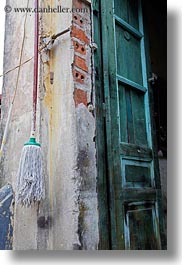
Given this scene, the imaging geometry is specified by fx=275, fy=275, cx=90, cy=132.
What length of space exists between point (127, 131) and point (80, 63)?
0.34 metres

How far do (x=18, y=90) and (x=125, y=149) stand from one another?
470 mm

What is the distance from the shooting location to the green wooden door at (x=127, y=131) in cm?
98

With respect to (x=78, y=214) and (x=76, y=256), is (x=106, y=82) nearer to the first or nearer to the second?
(x=78, y=214)

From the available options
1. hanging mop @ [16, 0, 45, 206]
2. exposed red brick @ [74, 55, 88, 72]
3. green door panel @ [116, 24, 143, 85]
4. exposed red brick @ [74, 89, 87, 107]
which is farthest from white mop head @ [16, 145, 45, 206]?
green door panel @ [116, 24, 143, 85]

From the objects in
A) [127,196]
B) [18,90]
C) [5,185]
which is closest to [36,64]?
[18,90]

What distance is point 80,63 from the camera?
0.96m

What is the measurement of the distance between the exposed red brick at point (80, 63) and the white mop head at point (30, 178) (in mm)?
323

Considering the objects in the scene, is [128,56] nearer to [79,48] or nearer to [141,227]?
[79,48]

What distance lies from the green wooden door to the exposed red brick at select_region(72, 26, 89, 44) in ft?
0.27

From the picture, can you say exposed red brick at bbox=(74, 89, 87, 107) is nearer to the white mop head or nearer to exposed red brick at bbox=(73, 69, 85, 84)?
exposed red brick at bbox=(73, 69, 85, 84)

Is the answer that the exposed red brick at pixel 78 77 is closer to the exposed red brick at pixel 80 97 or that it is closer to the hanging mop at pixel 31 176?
the exposed red brick at pixel 80 97

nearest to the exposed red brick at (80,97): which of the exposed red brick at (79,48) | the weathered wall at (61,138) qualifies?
the weathered wall at (61,138)

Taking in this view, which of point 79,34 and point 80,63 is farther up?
point 79,34

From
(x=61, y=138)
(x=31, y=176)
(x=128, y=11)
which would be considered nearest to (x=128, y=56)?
(x=128, y=11)
